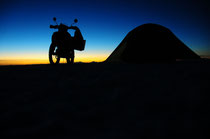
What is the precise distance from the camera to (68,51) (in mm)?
5316

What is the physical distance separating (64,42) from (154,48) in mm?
3812

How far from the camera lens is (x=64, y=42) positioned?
16.8 ft

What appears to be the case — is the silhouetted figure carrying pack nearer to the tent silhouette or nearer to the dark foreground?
the tent silhouette

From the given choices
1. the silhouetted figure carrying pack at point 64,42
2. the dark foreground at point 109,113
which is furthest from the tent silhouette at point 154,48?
the dark foreground at point 109,113

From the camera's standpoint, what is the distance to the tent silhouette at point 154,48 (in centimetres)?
535

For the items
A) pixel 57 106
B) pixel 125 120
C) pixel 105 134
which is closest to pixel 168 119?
pixel 125 120

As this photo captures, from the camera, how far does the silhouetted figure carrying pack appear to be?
16.4ft

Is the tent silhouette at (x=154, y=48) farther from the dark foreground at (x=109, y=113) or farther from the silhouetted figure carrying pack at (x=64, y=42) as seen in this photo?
the dark foreground at (x=109, y=113)

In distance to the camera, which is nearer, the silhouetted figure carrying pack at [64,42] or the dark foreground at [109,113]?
the dark foreground at [109,113]

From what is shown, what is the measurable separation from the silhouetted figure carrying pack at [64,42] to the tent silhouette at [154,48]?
1.92 m

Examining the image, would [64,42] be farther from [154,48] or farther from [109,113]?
[109,113]

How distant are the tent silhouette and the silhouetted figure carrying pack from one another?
1.92 metres

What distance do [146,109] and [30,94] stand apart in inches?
45.5

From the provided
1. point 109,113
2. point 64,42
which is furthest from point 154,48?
point 109,113
